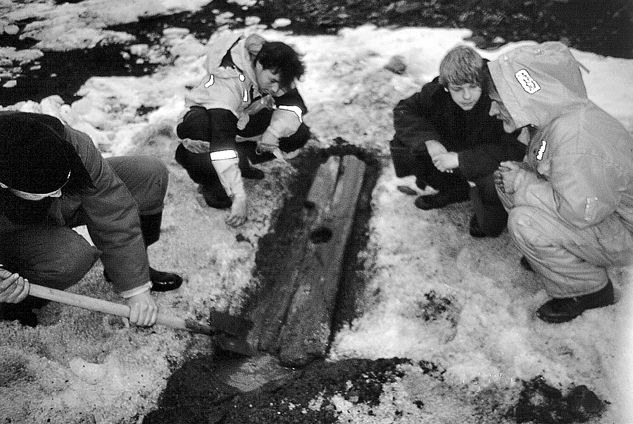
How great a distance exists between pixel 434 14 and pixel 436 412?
323 cm

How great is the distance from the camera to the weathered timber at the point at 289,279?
2270 mm

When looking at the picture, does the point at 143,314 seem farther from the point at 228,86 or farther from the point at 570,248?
the point at 570,248

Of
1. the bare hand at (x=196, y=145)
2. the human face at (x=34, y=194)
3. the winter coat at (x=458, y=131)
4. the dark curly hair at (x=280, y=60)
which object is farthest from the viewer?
the bare hand at (x=196, y=145)

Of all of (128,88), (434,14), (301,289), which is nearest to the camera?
(301,289)

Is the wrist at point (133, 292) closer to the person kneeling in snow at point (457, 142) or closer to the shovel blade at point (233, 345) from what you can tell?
the shovel blade at point (233, 345)

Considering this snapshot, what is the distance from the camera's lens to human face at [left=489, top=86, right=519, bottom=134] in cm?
224

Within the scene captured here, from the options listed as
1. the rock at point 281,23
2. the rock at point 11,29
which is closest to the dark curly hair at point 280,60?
the rock at point 281,23

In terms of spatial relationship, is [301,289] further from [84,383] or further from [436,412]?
[84,383]

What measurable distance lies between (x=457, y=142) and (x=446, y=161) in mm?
250

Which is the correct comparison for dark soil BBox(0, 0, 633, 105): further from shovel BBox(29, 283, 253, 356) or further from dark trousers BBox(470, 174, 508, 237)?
shovel BBox(29, 283, 253, 356)

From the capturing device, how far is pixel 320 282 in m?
2.40

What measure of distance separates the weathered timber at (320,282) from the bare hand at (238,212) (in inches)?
13.7

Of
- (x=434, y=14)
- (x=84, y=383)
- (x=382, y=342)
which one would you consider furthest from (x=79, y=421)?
(x=434, y=14)

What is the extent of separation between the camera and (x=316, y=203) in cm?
278
